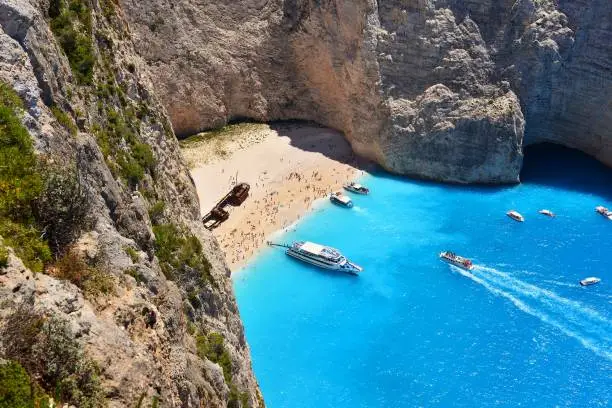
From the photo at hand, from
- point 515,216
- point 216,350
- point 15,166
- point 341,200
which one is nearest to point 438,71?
point 515,216

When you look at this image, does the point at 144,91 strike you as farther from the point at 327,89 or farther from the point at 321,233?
the point at 327,89

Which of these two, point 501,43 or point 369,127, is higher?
point 501,43

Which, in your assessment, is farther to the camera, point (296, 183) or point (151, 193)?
point (296, 183)

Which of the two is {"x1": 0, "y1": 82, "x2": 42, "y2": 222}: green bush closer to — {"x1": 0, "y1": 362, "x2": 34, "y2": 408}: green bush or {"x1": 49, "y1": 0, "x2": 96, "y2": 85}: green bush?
{"x1": 0, "y1": 362, "x2": 34, "y2": 408}: green bush

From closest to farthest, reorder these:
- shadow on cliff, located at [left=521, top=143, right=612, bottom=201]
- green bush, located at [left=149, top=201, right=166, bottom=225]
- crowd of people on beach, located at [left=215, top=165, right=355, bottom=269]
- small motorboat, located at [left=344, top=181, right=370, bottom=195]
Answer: green bush, located at [left=149, top=201, right=166, bottom=225]
crowd of people on beach, located at [left=215, top=165, right=355, bottom=269]
small motorboat, located at [left=344, top=181, right=370, bottom=195]
shadow on cliff, located at [left=521, top=143, right=612, bottom=201]

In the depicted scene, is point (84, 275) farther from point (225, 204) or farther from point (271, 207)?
point (271, 207)

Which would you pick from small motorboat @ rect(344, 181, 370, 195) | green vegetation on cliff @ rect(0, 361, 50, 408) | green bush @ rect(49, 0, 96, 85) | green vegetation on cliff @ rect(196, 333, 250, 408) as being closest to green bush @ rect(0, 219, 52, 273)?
green vegetation on cliff @ rect(0, 361, 50, 408)

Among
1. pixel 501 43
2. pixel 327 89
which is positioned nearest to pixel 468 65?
pixel 501 43
